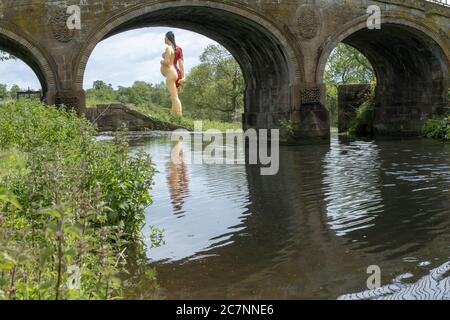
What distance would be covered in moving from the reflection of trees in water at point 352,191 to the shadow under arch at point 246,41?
19.2 ft

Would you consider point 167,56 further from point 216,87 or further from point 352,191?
point 352,191

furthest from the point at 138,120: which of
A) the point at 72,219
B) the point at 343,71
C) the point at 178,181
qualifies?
the point at 72,219

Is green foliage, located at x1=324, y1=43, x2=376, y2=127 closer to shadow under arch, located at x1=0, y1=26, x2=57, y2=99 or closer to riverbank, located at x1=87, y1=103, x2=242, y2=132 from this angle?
riverbank, located at x1=87, y1=103, x2=242, y2=132

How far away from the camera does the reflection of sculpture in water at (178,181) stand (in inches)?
338

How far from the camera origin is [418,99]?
24016 millimetres

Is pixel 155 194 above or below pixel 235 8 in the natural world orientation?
below

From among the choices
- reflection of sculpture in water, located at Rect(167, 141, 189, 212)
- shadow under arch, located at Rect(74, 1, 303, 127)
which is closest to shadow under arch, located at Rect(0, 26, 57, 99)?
shadow under arch, located at Rect(74, 1, 303, 127)

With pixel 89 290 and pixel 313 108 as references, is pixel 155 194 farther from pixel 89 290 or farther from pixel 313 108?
pixel 313 108

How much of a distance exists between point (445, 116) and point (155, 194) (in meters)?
16.1

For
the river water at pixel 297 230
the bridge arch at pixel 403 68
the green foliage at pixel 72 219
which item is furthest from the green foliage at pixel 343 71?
the green foliage at pixel 72 219

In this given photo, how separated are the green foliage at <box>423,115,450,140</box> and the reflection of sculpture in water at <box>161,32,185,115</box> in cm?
1553

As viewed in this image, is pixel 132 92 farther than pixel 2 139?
Yes

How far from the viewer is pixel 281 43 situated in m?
19.3
